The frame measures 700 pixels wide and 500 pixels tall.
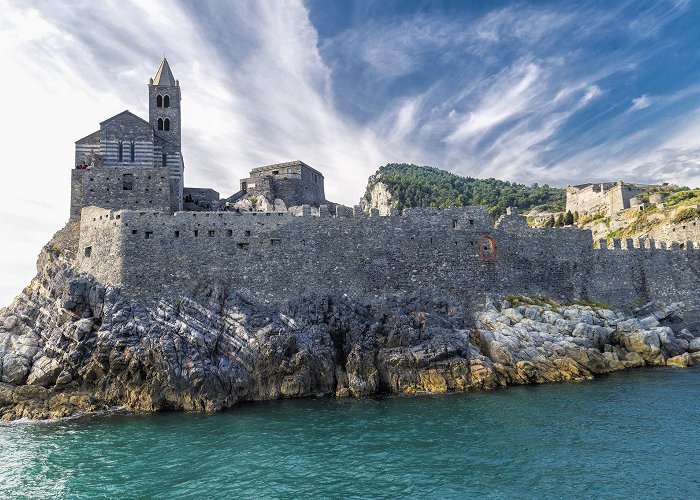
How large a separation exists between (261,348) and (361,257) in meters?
9.75

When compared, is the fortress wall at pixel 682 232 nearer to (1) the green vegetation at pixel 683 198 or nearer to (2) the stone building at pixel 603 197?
(1) the green vegetation at pixel 683 198

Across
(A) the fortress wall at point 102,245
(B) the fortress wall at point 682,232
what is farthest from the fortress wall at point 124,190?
(B) the fortress wall at point 682,232

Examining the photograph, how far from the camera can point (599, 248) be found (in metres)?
40.4

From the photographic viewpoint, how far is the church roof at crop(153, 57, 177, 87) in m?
42.6

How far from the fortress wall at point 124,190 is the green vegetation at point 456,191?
55764mm

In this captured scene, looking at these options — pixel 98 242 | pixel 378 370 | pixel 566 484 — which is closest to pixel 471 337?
pixel 378 370

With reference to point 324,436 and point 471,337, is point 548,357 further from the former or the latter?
point 324,436

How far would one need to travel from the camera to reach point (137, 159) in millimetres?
38656

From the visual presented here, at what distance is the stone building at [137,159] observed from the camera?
35594 millimetres

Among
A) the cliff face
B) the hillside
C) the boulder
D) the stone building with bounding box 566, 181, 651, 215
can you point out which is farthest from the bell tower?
the stone building with bounding box 566, 181, 651, 215

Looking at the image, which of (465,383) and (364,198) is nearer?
(465,383)

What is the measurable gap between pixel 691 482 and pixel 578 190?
73.8m

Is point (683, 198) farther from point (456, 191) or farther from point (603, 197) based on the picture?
point (456, 191)

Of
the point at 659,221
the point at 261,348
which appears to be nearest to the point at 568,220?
the point at 659,221
